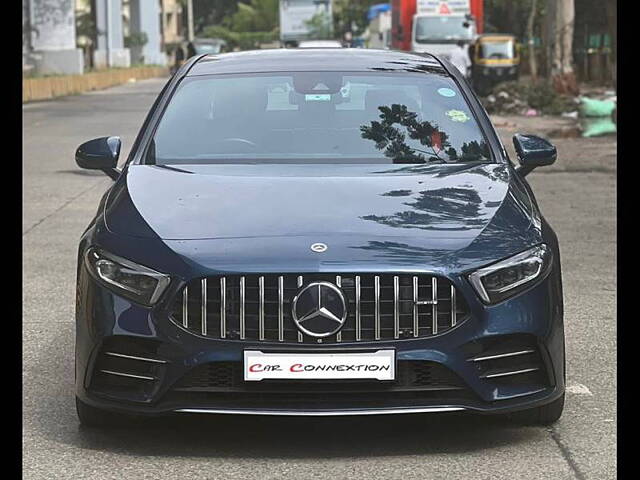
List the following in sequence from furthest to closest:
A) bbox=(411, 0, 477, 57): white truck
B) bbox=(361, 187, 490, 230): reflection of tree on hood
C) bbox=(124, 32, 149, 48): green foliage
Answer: bbox=(124, 32, 149, 48): green foliage
bbox=(411, 0, 477, 57): white truck
bbox=(361, 187, 490, 230): reflection of tree on hood

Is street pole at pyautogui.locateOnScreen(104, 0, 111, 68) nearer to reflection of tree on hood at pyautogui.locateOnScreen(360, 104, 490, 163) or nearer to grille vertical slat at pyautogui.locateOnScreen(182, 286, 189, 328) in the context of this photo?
reflection of tree on hood at pyautogui.locateOnScreen(360, 104, 490, 163)

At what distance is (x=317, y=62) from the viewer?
24.5 ft

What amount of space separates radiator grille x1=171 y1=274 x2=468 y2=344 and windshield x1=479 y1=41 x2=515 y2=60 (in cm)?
4081

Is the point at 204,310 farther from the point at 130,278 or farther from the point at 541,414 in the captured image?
the point at 541,414

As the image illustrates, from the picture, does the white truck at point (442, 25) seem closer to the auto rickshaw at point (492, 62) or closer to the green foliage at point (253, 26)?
the auto rickshaw at point (492, 62)

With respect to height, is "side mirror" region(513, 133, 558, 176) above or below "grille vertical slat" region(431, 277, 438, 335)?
above

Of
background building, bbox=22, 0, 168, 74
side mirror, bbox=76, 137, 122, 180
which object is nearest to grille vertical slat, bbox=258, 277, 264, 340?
side mirror, bbox=76, 137, 122, 180

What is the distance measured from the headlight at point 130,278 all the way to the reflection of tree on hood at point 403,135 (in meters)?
1.53

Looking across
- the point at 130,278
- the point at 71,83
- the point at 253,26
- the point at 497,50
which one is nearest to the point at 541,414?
the point at 130,278

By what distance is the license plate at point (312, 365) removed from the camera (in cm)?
542

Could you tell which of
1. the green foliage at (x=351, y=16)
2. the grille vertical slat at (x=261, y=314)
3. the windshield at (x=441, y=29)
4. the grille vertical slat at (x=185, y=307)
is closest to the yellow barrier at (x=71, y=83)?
the windshield at (x=441, y=29)

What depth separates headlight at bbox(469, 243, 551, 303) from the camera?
5.54 m

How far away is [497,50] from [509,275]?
41238 mm
